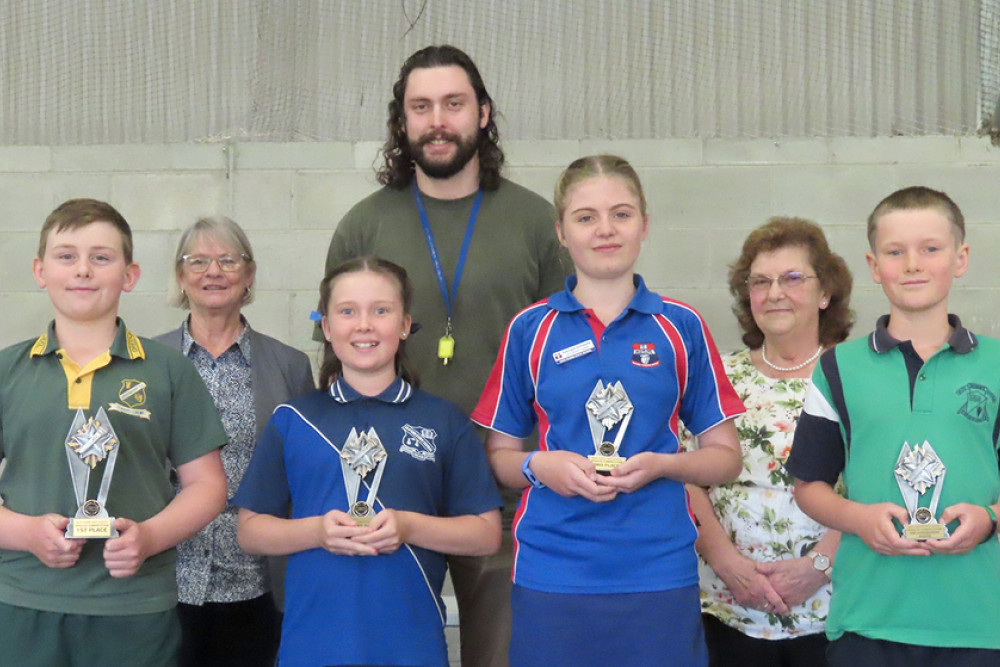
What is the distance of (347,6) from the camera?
4488mm

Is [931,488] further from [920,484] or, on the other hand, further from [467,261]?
[467,261]

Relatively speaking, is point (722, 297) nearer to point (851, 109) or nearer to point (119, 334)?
point (851, 109)

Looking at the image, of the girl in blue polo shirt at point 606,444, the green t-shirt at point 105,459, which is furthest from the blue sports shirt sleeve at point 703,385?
the green t-shirt at point 105,459

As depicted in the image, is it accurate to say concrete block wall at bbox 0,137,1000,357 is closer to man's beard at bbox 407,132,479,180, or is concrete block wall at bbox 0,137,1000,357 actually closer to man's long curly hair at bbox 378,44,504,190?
man's long curly hair at bbox 378,44,504,190

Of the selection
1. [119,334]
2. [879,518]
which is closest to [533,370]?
[879,518]

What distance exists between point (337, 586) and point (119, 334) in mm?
741

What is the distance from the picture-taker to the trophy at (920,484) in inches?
74.7

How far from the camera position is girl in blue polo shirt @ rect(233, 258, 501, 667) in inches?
84.4

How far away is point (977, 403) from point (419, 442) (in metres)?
1.17

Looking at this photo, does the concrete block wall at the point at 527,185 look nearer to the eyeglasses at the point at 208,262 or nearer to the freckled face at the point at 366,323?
the eyeglasses at the point at 208,262

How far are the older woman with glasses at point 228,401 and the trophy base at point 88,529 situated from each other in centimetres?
71

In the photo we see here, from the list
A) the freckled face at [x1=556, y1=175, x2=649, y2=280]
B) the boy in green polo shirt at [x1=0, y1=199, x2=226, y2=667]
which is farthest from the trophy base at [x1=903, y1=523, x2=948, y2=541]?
the boy in green polo shirt at [x1=0, y1=199, x2=226, y2=667]

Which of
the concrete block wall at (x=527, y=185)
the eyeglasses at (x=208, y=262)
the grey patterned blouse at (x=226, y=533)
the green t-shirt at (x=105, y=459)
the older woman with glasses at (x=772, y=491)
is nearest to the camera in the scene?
the green t-shirt at (x=105, y=459)

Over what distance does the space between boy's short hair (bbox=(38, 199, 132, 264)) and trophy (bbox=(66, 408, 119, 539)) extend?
16.2 inches
